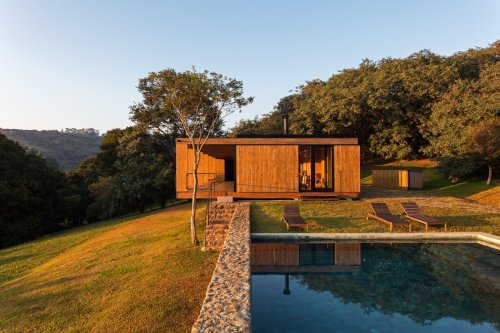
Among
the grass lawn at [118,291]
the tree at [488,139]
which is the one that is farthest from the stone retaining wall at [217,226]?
the tree at [488,139]

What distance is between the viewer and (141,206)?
2388 centimetres

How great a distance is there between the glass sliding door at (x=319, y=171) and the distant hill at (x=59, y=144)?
235ft

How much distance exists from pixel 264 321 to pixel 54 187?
2550 cm

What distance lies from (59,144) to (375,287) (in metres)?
101

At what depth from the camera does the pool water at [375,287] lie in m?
5.66

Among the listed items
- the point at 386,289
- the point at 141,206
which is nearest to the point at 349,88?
the point at 141,206

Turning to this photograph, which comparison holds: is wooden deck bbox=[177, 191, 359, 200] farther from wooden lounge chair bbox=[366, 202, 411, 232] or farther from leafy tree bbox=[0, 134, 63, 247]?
leafy tree bbox=[0, 134, 63, 247]

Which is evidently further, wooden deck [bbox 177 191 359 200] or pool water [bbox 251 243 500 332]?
wooden deck [bbox 177 191 359 200]

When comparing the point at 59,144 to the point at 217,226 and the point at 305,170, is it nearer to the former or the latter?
the point at 305,170

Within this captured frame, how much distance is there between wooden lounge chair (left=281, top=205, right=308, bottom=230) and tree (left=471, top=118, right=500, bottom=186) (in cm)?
1355

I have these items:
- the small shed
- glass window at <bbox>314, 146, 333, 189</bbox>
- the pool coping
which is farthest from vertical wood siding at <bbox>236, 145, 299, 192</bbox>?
the small shed

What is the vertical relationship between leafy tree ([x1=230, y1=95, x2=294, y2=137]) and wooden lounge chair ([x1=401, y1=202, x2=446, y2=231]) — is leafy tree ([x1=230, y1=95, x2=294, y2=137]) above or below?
above

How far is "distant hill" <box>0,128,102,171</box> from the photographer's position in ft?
267

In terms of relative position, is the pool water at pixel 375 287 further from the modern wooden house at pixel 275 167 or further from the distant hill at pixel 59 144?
the distant hill at pixel 59 144
